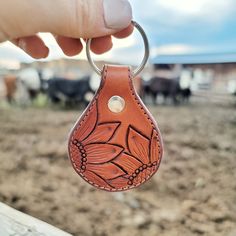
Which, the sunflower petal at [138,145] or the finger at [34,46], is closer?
the sunflower petal at [138,145]

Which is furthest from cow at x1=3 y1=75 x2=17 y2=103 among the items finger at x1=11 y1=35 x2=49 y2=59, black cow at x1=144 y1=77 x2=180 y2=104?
finger at x1=11 y1=35 x2=49 y2=59

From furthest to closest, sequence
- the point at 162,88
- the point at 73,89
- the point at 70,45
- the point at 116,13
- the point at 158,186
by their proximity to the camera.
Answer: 1. the point at 73,89
2. the point at 162,88
3. the point at 158,186
4. the point at 70,45
5. the point at 116,13

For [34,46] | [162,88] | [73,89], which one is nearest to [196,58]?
[162,88]

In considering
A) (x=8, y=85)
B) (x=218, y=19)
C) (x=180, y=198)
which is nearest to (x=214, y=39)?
(x=218, y=19)

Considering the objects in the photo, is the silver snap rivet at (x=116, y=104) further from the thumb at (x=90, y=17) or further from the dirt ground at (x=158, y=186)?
the dirt ground at (x=158, y=186)

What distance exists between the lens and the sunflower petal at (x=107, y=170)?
16.8 inches

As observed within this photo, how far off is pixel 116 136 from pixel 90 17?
127 mm

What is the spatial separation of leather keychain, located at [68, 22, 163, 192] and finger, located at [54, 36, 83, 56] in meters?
0.08

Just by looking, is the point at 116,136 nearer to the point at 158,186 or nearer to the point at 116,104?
the point at 116,104

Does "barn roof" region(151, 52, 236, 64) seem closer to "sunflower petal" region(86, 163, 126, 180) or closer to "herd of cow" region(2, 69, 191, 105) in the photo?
"herd of cow" region(2, 69, 191, 105)

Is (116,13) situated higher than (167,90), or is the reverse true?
(116,13)

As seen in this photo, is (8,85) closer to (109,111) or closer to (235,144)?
(235,144)

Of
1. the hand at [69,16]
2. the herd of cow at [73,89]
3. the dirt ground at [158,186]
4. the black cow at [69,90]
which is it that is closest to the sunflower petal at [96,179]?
the hand at [69,16]

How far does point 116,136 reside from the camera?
1.39ft
